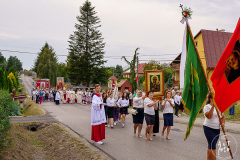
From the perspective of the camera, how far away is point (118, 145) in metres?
8.87

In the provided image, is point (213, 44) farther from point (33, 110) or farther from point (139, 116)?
point (139, 116)

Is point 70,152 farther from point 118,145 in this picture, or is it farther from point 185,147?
point 185,147

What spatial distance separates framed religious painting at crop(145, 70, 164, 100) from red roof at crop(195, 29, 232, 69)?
25.7m

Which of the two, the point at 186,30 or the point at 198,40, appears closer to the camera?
the point at 186,30

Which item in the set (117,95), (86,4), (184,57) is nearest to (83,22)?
(86,4)

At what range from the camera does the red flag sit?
5.12 metres

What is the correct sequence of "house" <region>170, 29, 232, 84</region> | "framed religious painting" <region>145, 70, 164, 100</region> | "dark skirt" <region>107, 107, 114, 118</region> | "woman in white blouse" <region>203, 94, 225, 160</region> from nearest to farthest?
"woman in white blouse" <region>203, 94, 225, 160</region> < "framed religious painting" <region>145, 70, 164, 100</region> < "dark skirt" <region>107, 107, 114, 118</region> < "house" <region>170, 29, 232, 84</region>

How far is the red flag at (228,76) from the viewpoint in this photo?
5121 mm

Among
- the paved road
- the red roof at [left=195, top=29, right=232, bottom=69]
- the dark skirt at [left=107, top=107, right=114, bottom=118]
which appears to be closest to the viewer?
the paved road

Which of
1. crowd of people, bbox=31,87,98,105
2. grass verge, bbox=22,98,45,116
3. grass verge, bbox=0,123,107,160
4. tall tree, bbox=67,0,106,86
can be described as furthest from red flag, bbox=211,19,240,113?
tall tree, bbox=67,0,106,86

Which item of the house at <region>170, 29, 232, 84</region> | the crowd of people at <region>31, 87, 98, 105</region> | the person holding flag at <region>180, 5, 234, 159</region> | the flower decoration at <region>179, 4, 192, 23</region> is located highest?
the house at <region>170, 29, 232, 84</region>

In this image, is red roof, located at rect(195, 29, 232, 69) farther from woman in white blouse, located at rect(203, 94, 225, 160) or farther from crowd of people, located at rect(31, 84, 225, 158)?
woman in white blouse, located at rect(203, 94, 225, 160)

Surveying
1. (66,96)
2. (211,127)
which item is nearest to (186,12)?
(211,127)

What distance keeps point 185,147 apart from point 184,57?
387 centimetres
